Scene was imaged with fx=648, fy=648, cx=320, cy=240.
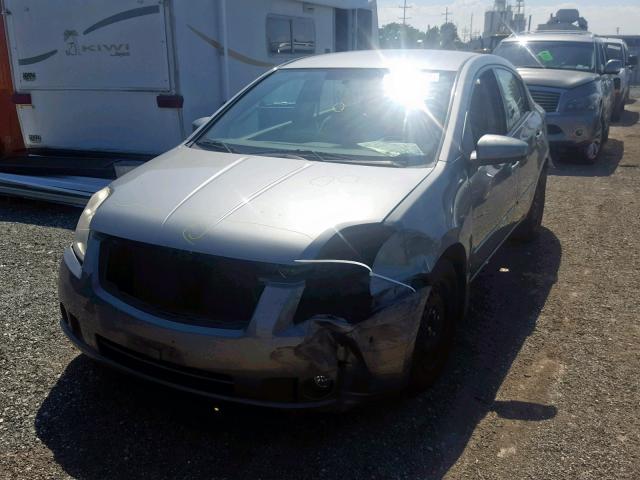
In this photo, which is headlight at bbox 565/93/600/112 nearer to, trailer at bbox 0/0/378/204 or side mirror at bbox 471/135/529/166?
trailer at bbox 0/0/378/204

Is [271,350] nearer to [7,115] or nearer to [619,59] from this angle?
[7,115]

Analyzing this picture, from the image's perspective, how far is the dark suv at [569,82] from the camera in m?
9.60

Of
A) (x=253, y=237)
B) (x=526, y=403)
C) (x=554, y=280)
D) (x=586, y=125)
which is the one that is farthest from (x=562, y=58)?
(x=253, y=237)

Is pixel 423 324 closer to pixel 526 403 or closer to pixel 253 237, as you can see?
pixel 526 403

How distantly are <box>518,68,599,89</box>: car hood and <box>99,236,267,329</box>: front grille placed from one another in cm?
828

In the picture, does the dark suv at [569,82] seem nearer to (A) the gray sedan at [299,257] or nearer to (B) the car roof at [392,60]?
(B) the car roof at [392,60]

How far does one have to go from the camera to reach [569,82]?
9.82 m

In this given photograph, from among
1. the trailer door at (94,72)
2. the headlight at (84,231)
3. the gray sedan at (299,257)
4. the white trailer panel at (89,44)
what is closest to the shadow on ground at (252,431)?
the gray sedan at (299,257)

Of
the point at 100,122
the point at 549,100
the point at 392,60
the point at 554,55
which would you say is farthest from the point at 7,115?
the point at 554,55

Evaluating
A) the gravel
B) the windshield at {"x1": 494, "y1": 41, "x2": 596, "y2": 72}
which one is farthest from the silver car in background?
the gravel

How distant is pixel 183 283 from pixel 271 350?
1.73 ft

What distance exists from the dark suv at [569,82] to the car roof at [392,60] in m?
5.57

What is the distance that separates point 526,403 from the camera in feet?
11.0

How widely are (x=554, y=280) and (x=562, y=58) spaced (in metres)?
7.25
